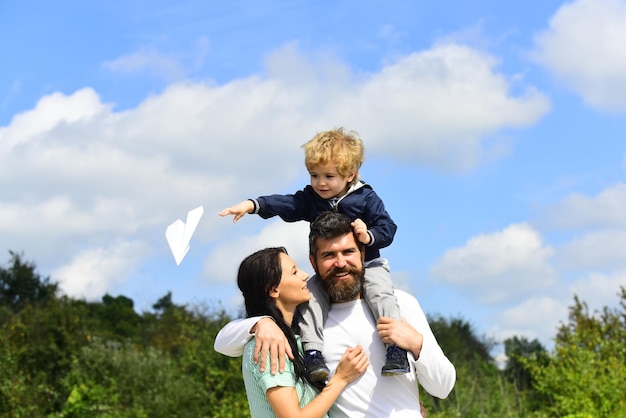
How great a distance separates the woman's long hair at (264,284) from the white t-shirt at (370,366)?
0.10 m

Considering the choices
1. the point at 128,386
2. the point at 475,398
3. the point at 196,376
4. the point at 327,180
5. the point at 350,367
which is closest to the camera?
the point at 350,367

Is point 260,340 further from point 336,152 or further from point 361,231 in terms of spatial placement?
point 336,152

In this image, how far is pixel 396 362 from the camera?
13.7ft

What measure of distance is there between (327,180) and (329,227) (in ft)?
1.22

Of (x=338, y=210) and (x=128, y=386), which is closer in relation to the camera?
(x=338, y=210)

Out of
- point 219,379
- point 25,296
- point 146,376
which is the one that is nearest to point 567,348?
point 219,379

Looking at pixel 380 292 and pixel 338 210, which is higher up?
pixel 338 210

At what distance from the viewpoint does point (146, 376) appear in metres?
18.7

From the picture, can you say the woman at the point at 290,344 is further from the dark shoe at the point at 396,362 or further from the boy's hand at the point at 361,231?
the boy's hand at the point at 361,231

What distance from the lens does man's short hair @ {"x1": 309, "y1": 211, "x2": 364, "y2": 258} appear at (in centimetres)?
436

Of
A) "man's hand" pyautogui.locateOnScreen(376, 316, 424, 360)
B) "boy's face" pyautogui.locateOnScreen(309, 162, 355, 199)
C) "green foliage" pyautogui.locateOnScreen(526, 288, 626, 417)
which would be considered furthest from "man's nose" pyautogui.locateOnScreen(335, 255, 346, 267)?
"green foliage" pyautogui.locateOnScreen(526, 288, 626, 417)

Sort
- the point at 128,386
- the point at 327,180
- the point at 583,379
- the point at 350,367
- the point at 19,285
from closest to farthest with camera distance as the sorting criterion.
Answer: the point at 350,367, the point at 327,180, the point at 583,379, the point at 128,386, the point at 19,285

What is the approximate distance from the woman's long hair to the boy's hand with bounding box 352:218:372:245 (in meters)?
0.41

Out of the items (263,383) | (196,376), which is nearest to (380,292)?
(263,383)
